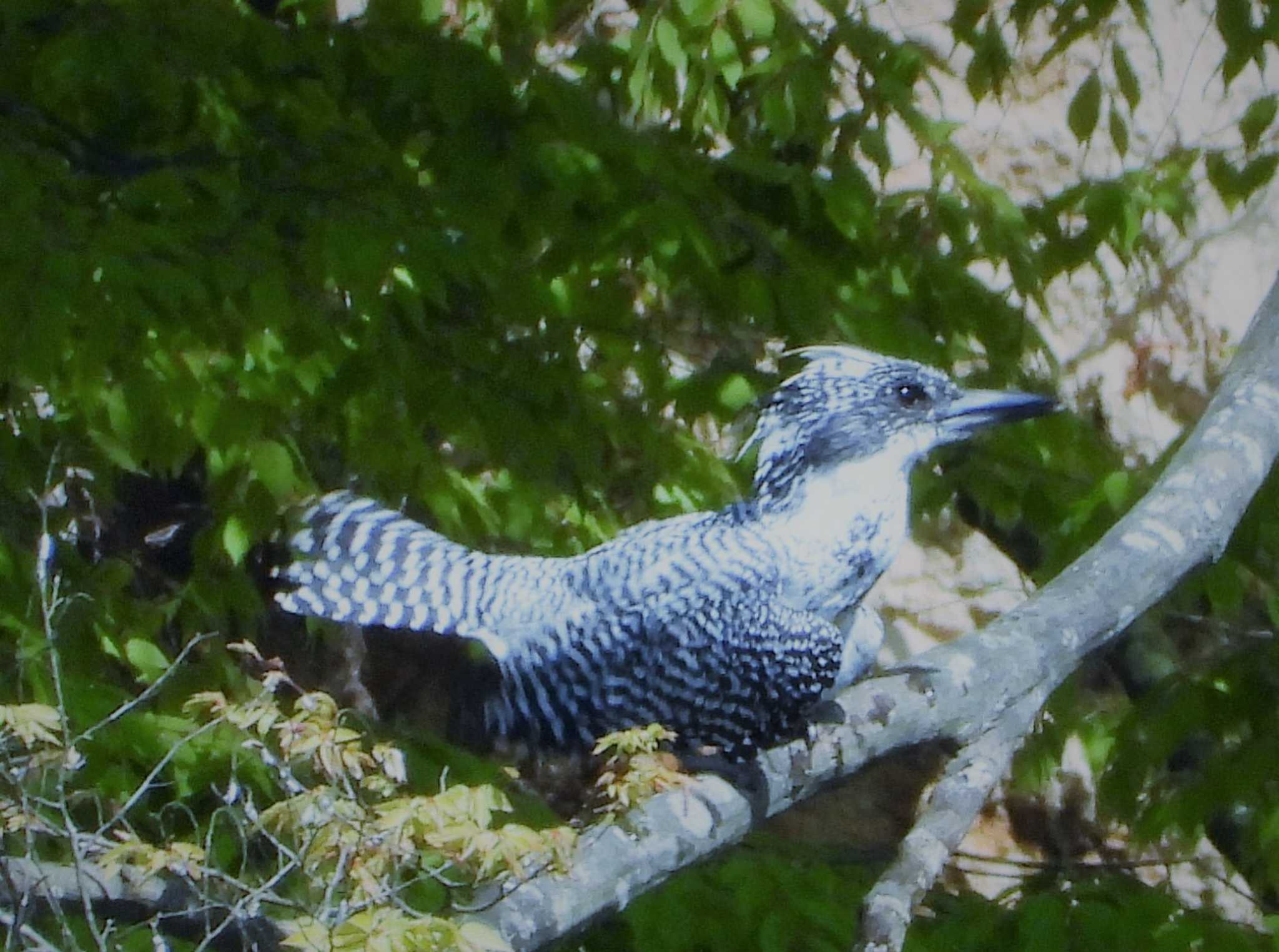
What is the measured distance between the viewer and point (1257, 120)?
6.07ft

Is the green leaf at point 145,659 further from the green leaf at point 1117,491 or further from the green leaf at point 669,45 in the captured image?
the green leaf at point 1117,491

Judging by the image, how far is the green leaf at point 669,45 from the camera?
1.89 metres

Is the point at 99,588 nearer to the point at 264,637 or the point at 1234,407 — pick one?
the point at 264,637

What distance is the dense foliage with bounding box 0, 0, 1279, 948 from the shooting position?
61.5 inches

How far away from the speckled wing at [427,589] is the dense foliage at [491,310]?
0.18 meters

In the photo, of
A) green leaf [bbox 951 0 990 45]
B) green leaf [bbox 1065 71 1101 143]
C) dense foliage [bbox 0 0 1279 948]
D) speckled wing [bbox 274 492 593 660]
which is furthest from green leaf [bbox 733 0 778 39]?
speckled wing [bbox 274 492 593 660]

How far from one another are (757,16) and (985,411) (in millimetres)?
667

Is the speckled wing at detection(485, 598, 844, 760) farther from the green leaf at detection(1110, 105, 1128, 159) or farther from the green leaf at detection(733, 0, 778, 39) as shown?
the green leaf at detection(1110, 105, 1128, 159)

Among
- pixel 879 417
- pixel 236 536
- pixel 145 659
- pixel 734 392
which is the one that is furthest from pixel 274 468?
pixel 879 417

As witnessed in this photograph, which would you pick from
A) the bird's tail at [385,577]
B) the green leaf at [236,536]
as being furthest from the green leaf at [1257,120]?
the green leaf at [236,536]

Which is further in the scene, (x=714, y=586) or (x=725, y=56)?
(x=725, y=56)

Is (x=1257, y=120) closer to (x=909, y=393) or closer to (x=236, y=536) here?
(x=909, y=393)

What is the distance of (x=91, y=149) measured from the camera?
67.8 inches

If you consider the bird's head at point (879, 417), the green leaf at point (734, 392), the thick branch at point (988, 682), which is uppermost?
the bird's head at point (879, 417)
